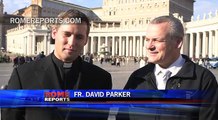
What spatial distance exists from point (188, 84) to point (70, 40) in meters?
1.13

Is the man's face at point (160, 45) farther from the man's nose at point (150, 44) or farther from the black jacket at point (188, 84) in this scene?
the black jacket at point (188, 84)

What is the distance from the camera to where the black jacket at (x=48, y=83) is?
3240 mm

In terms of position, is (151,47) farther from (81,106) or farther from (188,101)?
(81,106)

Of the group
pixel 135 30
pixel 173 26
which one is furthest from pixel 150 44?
pixel 135 30

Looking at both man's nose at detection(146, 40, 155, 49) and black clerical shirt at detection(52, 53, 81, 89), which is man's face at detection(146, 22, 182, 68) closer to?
man's nose at detection(146, 40, 155, 49)

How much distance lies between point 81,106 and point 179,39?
1144 mm

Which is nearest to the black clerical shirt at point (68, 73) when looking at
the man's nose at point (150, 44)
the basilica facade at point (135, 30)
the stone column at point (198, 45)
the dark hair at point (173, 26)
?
the man's nose at point (150, 44)

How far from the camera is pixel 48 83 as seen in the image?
3406 millimetres

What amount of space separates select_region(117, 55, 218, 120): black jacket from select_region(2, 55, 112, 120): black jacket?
28 cm

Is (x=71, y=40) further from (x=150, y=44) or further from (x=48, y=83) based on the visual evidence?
(x=150, y=44)

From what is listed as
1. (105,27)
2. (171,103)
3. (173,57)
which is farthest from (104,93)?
(105,27)

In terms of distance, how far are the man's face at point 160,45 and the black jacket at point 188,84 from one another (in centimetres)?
17

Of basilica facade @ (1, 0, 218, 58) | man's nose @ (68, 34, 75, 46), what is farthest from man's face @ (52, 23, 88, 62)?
basilica facade @ (1, 0, 218, 58)

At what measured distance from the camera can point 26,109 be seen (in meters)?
3.24
